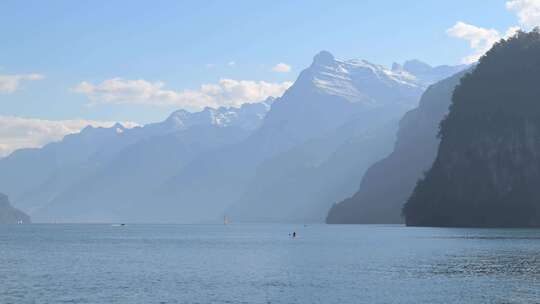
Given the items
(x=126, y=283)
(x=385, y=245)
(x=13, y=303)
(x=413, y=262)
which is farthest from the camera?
(x=385, y=245)

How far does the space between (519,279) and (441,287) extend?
34.8 feet

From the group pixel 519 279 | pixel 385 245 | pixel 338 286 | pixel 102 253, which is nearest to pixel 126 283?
pixel 338 286

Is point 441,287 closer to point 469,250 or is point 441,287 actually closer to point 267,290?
point 267,290

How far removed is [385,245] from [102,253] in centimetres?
5443

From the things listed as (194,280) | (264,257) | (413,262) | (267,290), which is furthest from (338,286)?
(264,257)

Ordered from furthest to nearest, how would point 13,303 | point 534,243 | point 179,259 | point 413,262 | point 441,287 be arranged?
point 534,243, point 179,259, point 413,262, point 441,287, point 13,303

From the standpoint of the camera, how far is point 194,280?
102 m

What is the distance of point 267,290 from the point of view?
90812 millimetres

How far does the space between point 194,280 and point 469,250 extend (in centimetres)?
6001

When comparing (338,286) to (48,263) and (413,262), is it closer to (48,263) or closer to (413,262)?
(413,262)

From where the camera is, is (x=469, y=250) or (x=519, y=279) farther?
(x=469, y=250)

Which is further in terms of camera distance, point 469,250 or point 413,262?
point 469,250

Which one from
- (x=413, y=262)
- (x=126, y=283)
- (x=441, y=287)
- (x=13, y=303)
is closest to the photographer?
(x=13, y=303)

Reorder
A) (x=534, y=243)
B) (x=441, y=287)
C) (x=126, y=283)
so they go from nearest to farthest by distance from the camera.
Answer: (x=441, y=287) → (x=126, y=283) → (x=534, y=243)
